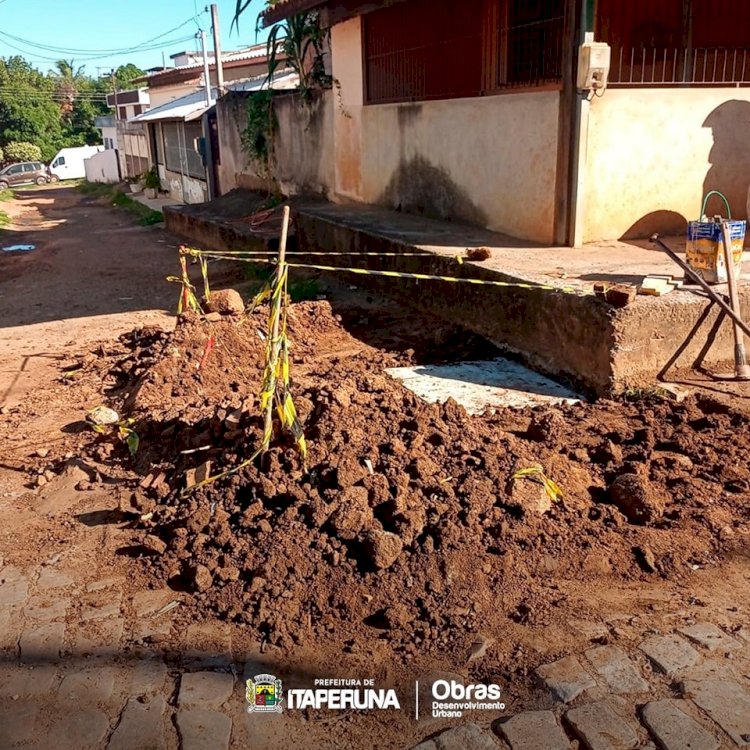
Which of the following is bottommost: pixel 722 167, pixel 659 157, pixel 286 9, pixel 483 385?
pixel 483 385

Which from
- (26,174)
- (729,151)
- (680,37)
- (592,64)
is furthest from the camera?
(26,174)

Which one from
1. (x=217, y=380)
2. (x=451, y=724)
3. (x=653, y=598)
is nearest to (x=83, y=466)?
(x=217, y=380)

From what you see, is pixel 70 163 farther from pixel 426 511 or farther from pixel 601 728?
pixel 601 728

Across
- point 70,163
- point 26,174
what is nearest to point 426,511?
point 26,174

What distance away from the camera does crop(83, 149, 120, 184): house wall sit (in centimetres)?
3556

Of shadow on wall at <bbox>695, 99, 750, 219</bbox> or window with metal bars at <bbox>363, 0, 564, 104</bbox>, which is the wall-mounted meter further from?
shadow on wall at <bbox>695, 99, 750, 219</bbox>

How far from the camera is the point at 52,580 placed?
356cm

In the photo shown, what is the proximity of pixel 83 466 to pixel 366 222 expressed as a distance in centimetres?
569

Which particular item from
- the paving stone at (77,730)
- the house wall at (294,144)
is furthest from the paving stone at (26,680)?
the house wall at (294,144)

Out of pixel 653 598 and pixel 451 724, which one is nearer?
pixel 451 724

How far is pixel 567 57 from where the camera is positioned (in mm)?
6602

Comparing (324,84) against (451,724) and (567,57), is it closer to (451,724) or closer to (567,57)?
(567,57)

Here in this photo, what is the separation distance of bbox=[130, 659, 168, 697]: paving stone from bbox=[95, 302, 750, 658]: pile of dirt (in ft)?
1.19

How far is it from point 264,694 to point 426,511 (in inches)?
44.2
